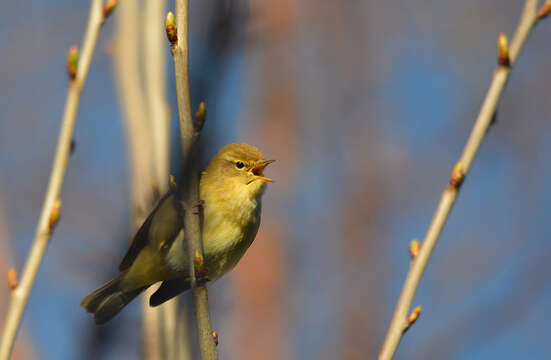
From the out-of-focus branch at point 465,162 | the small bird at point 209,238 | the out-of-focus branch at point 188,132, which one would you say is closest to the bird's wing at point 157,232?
the small bird at point 209,238

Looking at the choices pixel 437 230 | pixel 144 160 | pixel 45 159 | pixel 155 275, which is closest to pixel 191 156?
pixel 437 230

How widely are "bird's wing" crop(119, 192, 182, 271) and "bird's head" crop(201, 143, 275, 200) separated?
0.47 m

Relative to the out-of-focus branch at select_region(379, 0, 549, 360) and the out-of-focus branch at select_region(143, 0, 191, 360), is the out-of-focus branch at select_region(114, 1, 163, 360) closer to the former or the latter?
the out-of-focus branch at select_region(143, 0, 191, 360)

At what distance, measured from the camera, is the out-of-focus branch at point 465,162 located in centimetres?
209

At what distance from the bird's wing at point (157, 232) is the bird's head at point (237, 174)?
47 centimetres

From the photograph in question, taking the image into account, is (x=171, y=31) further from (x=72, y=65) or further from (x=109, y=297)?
(x=109, y=297)

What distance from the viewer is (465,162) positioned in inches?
84.8

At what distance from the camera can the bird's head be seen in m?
4.48

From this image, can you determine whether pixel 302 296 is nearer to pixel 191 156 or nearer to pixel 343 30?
pixel 343 30

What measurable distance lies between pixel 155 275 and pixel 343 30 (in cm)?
803

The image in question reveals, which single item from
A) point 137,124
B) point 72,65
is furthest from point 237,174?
point 72,65

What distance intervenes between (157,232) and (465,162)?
93.8 inches

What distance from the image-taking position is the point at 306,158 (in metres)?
11.6

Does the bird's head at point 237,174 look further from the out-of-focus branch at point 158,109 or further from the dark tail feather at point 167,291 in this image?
the out-of-focus branch at point 158,109
